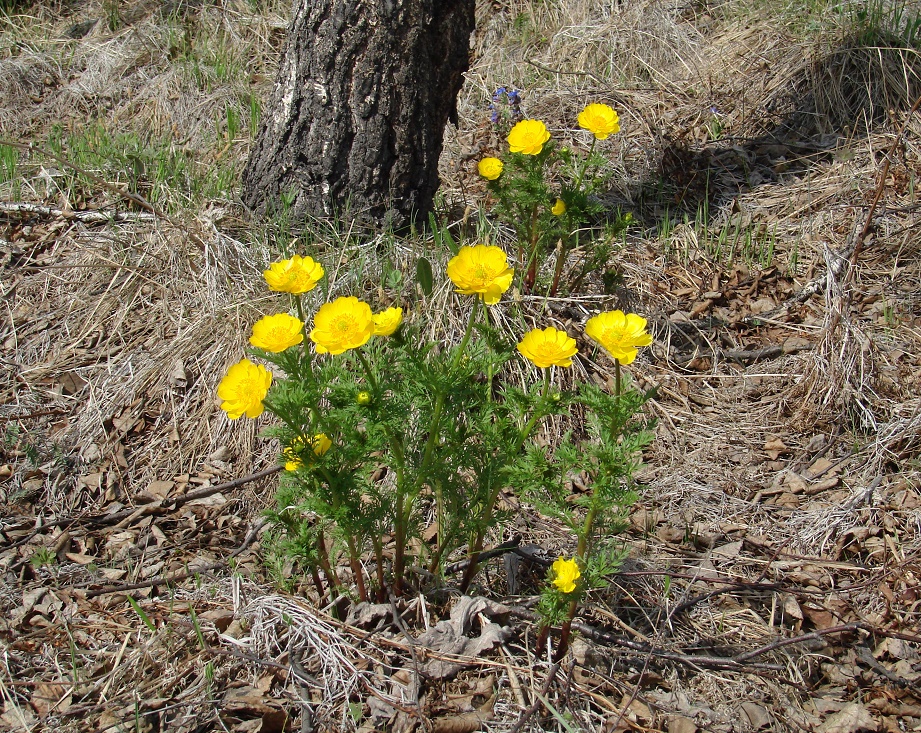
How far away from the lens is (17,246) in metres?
3.19

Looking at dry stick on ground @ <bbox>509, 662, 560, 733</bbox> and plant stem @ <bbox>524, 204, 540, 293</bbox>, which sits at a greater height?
plant stem @ <bbox>524, 204, 540, 293</bbox>

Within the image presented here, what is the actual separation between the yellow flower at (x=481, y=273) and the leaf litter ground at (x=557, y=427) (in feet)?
2.57

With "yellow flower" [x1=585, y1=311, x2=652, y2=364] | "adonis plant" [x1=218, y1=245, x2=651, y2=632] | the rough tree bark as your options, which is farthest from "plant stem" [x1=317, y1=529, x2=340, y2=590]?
the rough tree bark

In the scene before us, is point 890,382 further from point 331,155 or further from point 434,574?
point 331,155

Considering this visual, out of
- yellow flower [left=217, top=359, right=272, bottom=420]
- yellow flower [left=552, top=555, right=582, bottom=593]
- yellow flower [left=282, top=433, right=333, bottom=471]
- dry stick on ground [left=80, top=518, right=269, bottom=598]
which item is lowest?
dry stick on ground [left=80, top=518, right=269, bottom=598]

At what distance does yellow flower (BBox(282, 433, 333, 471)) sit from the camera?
62.6 inches

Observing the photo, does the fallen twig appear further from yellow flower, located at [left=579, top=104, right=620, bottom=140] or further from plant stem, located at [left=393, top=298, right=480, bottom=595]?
plant stem, located at [left=393, top=298, right=480, bottom=595]

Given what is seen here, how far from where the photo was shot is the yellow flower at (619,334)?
156 centimetres

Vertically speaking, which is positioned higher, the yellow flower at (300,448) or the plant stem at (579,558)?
the yellow flower at (300,448)

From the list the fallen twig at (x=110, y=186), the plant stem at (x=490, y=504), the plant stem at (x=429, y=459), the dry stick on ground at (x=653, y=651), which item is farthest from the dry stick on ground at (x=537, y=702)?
the fallen twig at (x=110, y=186)

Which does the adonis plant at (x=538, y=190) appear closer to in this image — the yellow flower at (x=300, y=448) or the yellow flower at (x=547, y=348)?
the yellow flower at (x=547, y=348)

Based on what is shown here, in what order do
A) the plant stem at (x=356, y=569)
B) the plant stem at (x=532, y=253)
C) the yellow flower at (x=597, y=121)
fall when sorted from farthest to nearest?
the plant stem at (x=532, y=253)
the yellow flower at (x=597, y=121)
the plant stem at (x=356, y=569)

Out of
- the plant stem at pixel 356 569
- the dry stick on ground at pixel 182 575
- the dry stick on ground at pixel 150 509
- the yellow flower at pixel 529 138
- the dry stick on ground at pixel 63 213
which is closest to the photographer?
the plant stem at pixel 356 569

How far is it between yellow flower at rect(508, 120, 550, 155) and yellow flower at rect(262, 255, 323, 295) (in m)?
1.10
